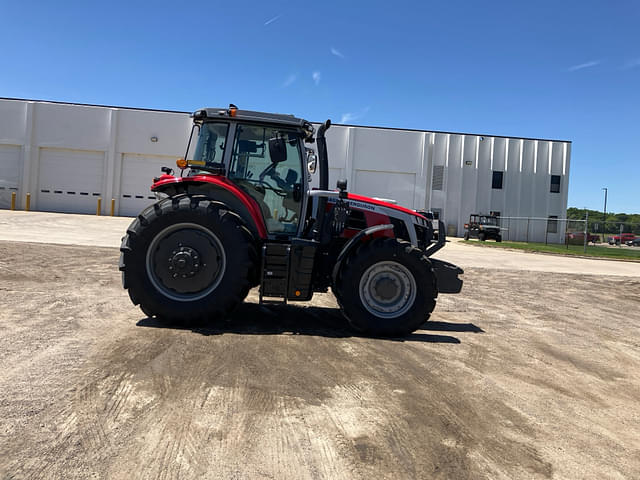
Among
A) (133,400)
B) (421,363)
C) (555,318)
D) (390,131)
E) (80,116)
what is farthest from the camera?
(390,131)

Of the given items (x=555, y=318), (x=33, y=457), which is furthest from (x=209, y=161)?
(x=555, y=318)

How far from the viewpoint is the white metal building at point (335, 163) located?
97.9 feet

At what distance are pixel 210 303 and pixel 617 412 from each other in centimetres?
409

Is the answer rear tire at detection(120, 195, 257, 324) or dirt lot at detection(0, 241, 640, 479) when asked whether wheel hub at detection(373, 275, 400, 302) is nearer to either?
dirt lot at detection(0, 241, 640, 479)

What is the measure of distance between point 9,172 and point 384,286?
33.0 m

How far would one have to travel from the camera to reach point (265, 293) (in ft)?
17.4

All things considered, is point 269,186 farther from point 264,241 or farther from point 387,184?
point 387,184

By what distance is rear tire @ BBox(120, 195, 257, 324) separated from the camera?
5227 millimetres

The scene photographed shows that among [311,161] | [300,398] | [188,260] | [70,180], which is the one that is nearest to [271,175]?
[311,161]

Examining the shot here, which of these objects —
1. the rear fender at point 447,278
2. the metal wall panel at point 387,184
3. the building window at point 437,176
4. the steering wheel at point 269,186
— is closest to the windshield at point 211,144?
the steering wheel at point 269,186

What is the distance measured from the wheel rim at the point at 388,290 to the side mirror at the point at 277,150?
1.75 metres

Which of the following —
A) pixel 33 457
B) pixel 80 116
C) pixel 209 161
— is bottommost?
pixel 33 457

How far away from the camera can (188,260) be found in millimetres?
5273

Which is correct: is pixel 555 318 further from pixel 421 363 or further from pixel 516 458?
pixel 516 458
